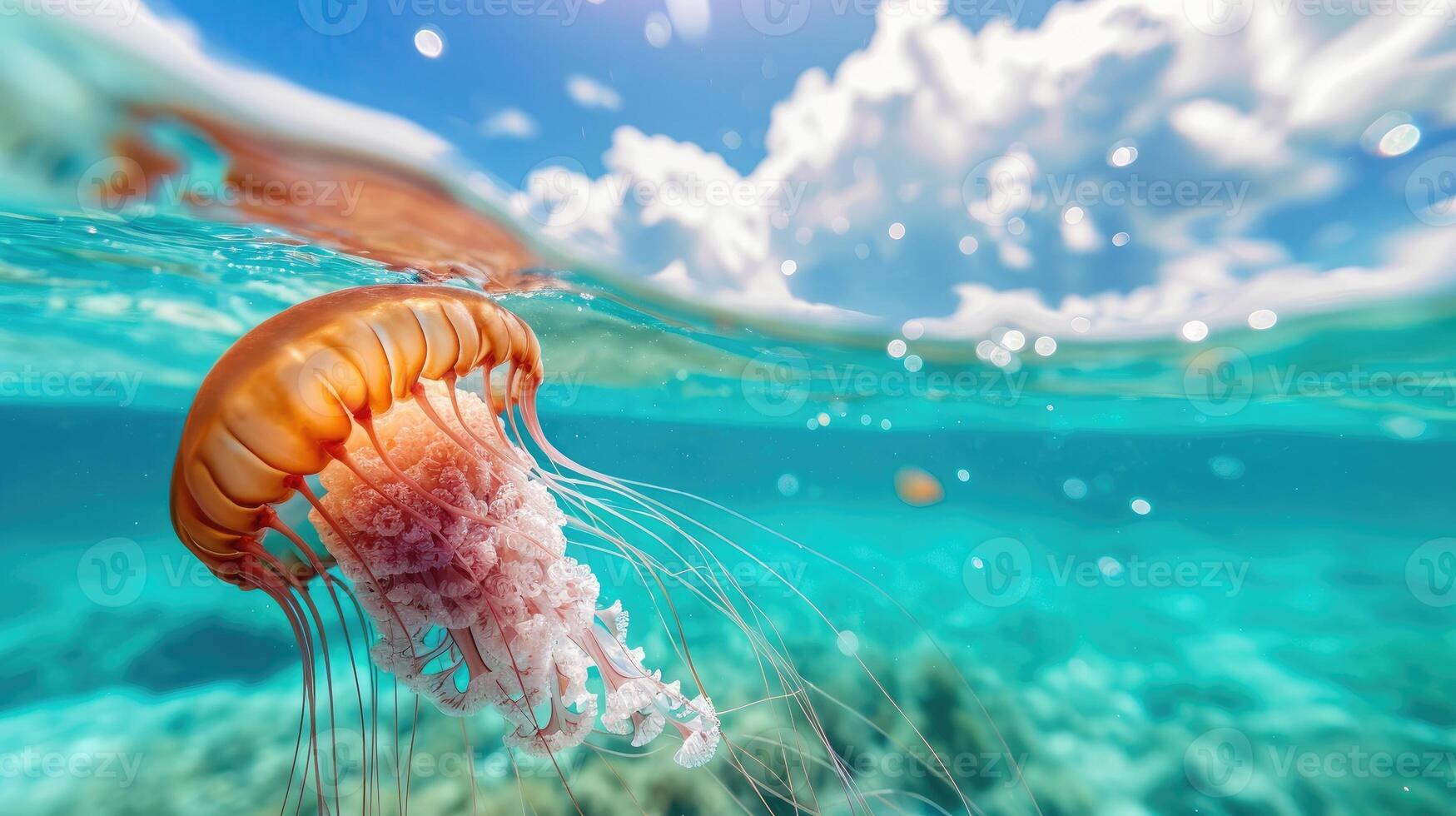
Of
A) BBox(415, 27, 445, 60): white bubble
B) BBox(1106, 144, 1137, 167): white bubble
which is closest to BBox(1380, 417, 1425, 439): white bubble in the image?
BBox(1106, 144, 1137, 167): white bubble

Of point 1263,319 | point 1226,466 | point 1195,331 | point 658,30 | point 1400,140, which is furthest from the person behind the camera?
point 1226,466

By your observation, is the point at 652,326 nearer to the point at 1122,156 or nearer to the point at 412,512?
the point at 1122,156

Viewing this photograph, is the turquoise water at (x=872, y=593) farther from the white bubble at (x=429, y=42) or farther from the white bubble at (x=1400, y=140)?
the white bubble at (x=429, y=42)

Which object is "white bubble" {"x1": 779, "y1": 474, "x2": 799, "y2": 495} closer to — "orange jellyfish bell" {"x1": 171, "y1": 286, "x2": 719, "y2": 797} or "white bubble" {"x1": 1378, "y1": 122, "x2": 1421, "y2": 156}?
"white bubble" {"x1": 1378, "y1": 122, "x2": 1421, "y2": 156}

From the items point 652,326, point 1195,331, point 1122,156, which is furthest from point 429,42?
point 1195,331

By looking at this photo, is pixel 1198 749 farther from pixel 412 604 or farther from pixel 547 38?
pixel 547 38

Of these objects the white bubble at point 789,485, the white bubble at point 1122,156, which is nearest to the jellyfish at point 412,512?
the white bubble at point 1122,156

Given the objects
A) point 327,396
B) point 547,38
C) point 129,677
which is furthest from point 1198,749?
point 129,677
